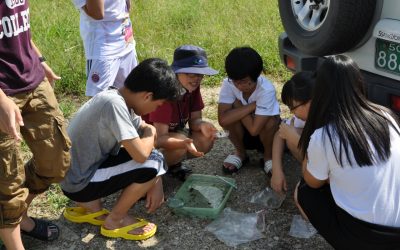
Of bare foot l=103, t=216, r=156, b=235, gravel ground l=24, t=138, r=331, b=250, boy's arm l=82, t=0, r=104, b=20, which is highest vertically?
boy's arm l=82, t=0, r=104, b=20

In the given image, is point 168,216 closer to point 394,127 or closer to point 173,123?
point 173,123

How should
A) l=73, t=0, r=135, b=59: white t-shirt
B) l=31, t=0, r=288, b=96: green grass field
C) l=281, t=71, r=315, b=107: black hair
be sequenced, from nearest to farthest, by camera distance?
l=281, t=71, r=315, b=107: black hair, l=73, t=0, r=135, b=59: white t-shirt, l=31, t=0, r=288, b=96: green grass field

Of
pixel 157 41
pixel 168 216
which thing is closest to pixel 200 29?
pixel 157 41

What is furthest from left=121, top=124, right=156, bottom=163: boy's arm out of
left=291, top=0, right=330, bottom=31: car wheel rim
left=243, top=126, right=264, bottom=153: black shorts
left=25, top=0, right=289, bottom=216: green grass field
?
left=25, top=0, right=289, bottom=216: green grass field

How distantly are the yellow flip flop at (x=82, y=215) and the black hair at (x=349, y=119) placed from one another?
139cm

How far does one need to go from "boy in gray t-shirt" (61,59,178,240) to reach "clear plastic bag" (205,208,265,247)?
35cm

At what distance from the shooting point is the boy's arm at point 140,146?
2692 millimetres

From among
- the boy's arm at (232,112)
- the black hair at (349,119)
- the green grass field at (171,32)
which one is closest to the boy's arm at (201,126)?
the boy's arm at (232,112)

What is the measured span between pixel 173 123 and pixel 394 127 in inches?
57.2

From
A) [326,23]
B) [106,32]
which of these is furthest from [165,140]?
[326,23]

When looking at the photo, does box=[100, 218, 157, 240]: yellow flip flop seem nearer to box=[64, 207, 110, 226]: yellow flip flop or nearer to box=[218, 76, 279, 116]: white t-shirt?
box=[64, 207, 110, 226]: yellow flip flop

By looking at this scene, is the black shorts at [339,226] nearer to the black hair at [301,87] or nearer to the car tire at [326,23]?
the black hair at [301,87]

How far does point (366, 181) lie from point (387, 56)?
889mm

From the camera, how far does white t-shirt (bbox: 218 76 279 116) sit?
3.34 meters
